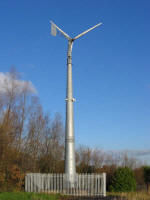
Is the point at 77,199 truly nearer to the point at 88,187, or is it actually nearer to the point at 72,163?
the point at 88,187

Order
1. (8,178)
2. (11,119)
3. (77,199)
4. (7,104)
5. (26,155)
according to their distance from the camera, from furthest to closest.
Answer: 1. (7,104)
2. (11,119)
3. (26,155)
4. (8,178)
5. (77,199)

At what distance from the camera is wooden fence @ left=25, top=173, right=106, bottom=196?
1859 centimetres

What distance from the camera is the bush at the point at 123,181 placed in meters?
20.8

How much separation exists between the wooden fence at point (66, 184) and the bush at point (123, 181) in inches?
110

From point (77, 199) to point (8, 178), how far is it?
6.34 metres

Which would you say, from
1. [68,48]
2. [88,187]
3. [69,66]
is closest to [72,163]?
[88,187]

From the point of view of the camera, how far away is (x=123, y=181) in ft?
69.0

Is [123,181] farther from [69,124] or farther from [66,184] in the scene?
[69,124]

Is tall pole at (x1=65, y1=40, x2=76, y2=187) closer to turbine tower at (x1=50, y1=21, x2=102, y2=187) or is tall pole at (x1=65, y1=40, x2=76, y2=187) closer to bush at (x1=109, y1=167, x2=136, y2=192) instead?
turbine tower at (x1=50, y1=21, x2=102, y2=187)

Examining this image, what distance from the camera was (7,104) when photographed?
3150 centimetres

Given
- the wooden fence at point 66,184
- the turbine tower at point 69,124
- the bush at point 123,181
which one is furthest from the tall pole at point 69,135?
the bush at point 123,181

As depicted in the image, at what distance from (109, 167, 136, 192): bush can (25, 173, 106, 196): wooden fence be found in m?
2.80

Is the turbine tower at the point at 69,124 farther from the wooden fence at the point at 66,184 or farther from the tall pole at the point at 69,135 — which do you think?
the wooden fence at the point at 66,184

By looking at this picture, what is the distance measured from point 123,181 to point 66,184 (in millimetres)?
4575
